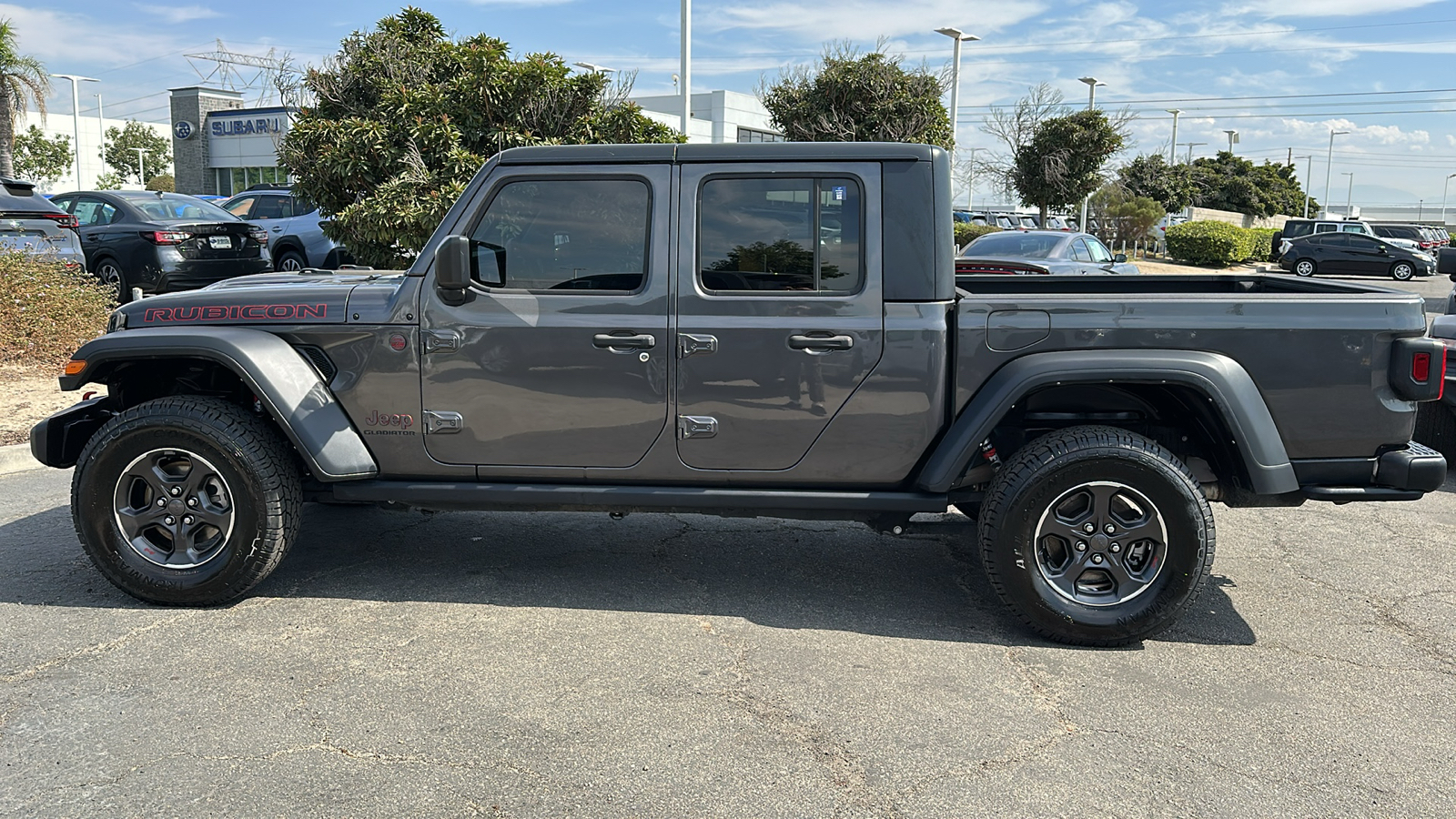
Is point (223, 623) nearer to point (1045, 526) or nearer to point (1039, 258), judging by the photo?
point (1045, 526)

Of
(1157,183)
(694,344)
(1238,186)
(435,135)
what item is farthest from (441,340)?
(1238,186)

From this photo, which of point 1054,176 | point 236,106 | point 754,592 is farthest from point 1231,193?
point 754,592

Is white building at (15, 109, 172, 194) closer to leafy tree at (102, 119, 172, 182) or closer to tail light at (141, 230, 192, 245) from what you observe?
leafy tree at (102, 119, 172, 182)

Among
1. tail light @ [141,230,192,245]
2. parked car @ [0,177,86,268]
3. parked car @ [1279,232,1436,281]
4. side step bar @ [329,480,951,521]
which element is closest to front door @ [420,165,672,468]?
side step bar @ [329,480,951,521]

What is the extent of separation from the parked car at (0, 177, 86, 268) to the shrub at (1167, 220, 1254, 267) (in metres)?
31.7

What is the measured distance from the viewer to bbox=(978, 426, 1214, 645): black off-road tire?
13.5 ft

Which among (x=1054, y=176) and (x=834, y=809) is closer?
(x=834, y=809)

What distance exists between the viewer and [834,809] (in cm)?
303

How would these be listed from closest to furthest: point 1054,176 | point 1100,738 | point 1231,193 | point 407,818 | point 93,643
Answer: point 407,818 < point 1100,738 < point 93,643 < point 1054,176 < point 1231,193

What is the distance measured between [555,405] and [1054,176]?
27.8 meters

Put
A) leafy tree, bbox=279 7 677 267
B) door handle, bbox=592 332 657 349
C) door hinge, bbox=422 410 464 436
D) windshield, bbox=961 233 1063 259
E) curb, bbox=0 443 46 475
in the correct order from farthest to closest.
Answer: windshield, bbox=961 233 1063 259 < leafy tree, bbox=279 7 677 267 < curb, bbox=0 443 46 475 < door hinge, bbox=422 410 464 436 < door handle, bbox=592 332 657 349

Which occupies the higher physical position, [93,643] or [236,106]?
[236,106]

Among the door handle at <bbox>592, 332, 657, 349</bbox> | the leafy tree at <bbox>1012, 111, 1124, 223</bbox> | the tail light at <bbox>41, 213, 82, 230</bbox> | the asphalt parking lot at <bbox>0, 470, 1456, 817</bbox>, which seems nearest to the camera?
the asphalt parking lot at <bbox>0, 470, 1456, 817</bbox>

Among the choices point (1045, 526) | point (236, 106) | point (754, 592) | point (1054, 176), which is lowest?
point (754, 592)
